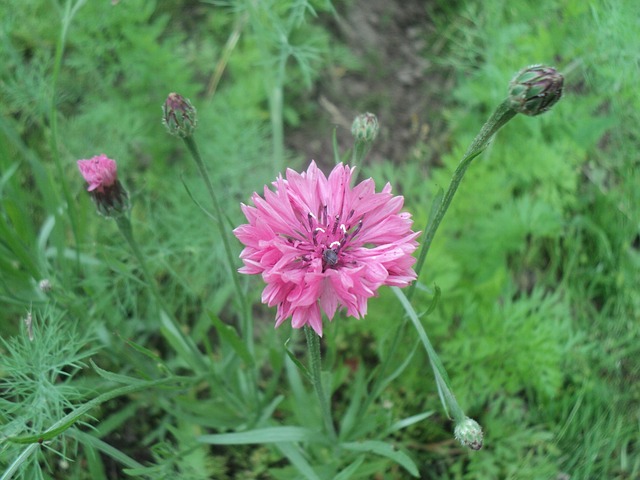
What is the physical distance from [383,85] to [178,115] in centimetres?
139

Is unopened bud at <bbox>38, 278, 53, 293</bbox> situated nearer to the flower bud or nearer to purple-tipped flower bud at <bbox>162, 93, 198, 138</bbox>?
the flower bud

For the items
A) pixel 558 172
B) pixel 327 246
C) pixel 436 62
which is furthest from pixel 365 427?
pixel 436 62

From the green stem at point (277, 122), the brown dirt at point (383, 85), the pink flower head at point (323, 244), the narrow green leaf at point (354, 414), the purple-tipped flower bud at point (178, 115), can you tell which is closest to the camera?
the pink flower head at point (323, 244)

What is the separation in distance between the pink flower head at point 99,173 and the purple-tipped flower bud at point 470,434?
2.56 feet

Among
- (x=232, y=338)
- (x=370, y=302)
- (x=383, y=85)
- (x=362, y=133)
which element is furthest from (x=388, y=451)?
(x=383, y=85)

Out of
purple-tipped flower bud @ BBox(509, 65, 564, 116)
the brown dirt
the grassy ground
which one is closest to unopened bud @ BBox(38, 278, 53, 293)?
the grassy ground

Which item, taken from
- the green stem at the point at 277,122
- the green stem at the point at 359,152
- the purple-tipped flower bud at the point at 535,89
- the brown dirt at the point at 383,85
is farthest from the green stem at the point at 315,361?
the brown dirt at the point at 383,85

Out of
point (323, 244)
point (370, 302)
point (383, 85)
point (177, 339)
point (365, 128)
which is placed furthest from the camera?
point (383, 85)

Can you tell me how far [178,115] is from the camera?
3.35 feet

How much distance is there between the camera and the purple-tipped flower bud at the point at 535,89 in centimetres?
84

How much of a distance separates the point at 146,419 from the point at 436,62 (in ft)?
5.55

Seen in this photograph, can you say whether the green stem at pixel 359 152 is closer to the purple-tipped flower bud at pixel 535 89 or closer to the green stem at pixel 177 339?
the purple-tipped flower bud at pixel 535 89

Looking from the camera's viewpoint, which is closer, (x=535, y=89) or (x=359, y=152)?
(x=535, y=89)

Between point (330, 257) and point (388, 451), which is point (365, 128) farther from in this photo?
point (388, 451)
